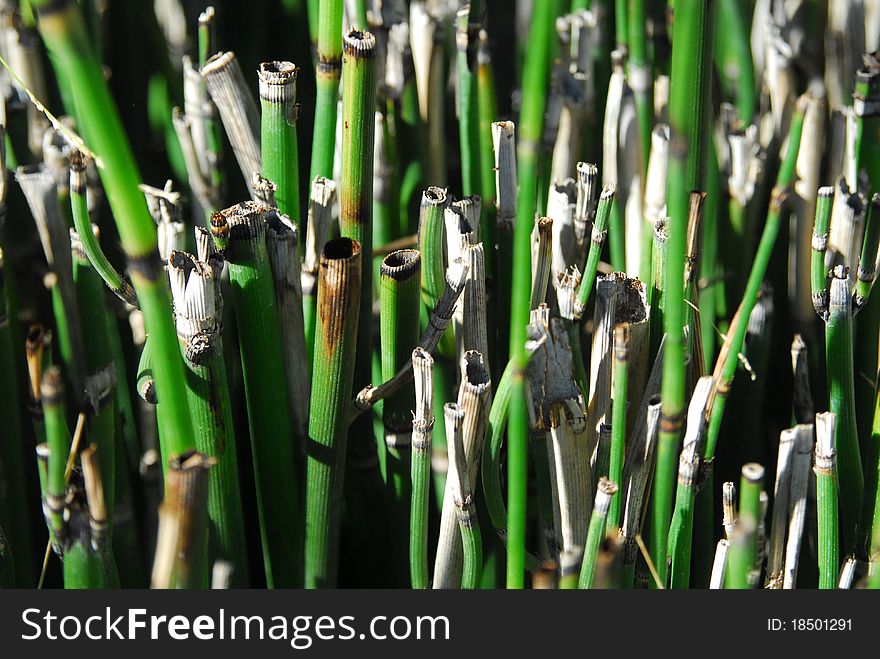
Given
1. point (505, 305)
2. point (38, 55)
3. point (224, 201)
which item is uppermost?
point (38, 55)

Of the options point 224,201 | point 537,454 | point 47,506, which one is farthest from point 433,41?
point 47,506

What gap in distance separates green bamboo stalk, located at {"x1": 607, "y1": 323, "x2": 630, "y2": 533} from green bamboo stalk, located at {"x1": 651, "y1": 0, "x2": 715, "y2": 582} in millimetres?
24

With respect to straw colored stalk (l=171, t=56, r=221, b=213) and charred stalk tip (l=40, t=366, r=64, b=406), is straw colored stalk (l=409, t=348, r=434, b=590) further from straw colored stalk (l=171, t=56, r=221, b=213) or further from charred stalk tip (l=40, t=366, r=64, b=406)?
straw colored stalk (l=171, t=56, r=221, b=213)

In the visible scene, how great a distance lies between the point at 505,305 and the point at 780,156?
0.36m

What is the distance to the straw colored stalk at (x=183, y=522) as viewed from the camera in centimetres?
40

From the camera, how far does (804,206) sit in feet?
2.79

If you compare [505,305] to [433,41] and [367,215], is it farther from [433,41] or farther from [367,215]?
[433,41]

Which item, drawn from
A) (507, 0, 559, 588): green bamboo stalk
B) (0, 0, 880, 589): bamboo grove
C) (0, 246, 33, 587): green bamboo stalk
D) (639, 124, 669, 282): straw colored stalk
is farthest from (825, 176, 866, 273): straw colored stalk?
(0, 246, 33, 587): green bamboo stalk

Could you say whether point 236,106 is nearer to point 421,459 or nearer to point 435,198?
point 435,198

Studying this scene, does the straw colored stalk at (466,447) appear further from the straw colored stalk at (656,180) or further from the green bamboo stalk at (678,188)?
the straw colored stalk at (656,180)

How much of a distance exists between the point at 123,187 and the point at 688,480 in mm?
377

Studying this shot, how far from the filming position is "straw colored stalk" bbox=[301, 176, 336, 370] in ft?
2.02

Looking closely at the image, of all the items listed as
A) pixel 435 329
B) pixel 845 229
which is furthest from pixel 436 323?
pixel 845 229

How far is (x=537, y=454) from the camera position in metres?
0.59
